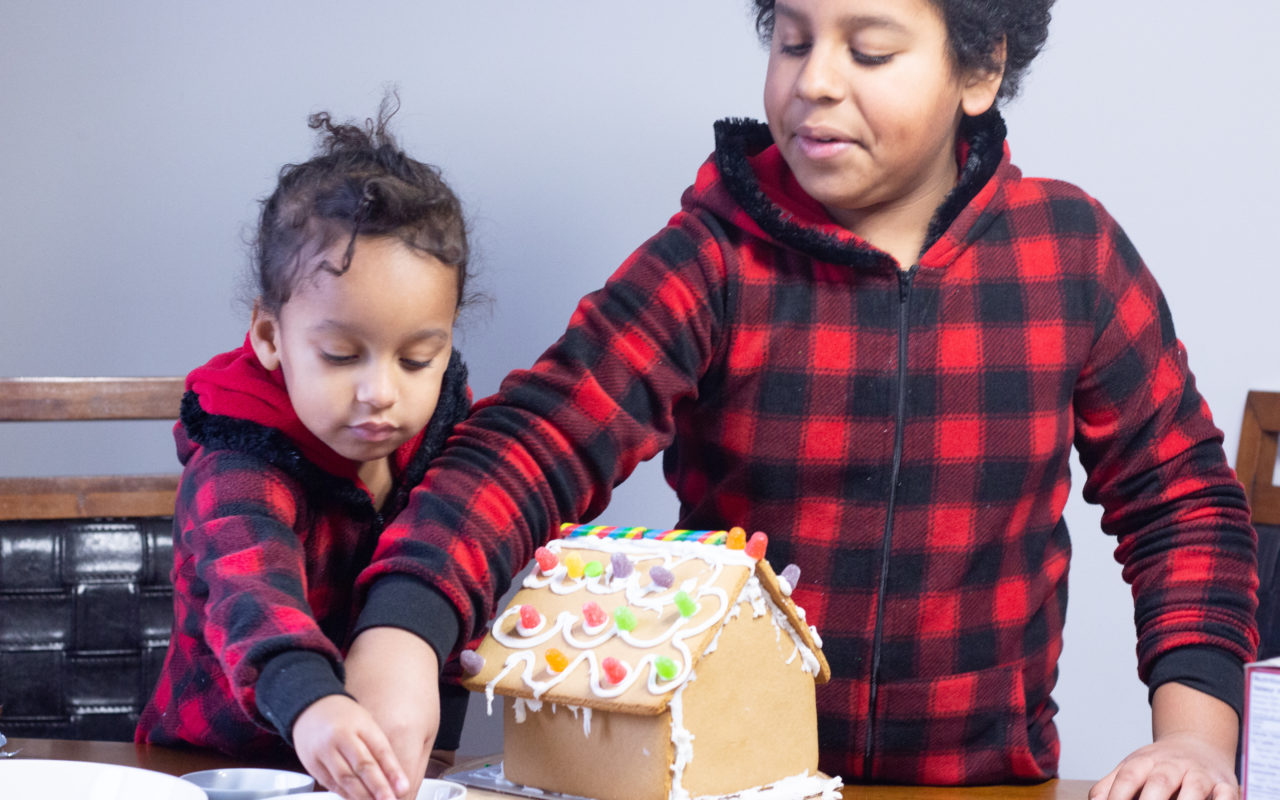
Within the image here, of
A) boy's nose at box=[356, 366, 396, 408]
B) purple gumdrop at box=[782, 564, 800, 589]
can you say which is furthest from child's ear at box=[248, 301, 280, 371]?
purple gumdrop at box=[782, 564, 800, 589]

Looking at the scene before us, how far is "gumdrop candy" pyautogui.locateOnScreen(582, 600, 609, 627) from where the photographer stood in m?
0.91

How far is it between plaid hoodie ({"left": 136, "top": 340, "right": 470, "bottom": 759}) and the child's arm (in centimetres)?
53

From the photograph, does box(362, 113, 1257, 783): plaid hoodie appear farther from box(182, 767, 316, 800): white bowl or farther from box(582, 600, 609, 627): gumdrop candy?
box(182, 767, 316, 800): white bowl

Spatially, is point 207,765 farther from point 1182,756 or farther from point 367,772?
point 1182,756

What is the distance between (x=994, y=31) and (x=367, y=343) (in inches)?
23.6

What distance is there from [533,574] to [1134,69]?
1.03m

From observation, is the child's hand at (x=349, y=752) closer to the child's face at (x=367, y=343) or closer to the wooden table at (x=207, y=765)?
the wooden table at (x=207, y=765)

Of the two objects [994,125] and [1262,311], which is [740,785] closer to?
[994,125]

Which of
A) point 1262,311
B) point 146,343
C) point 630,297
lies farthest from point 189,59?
point 1262,311

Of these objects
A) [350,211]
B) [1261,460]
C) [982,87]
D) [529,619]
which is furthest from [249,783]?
[1261,460]

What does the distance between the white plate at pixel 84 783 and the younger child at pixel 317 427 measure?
7 cm

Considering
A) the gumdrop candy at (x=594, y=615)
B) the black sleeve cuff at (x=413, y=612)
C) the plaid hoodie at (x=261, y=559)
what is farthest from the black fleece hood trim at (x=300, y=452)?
the gumdrop candy at (x=594, y=615)

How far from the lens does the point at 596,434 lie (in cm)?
107

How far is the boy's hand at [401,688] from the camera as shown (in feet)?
2.68
